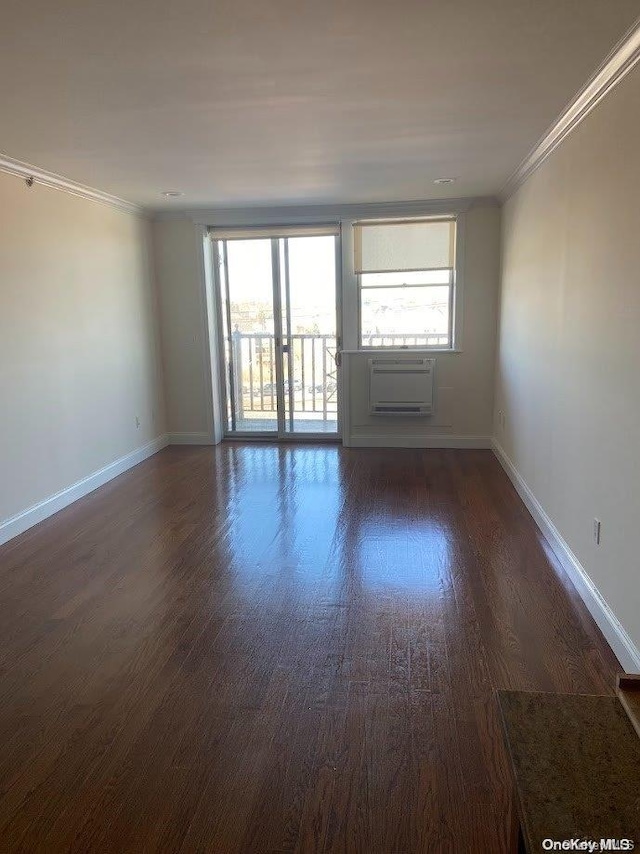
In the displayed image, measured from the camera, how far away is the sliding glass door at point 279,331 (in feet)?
18.8

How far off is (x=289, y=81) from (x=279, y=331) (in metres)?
3.58

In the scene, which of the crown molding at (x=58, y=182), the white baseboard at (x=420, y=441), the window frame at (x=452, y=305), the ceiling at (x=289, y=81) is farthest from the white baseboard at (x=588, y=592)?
the crown molding at (x=58, y=182)

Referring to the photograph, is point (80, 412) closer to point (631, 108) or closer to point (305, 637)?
point (305, 637)

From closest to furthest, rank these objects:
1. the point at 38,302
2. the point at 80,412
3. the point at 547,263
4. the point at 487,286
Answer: the point at 547,263 → the point at 38,302 → the point at 80,412 → the point at 487,286

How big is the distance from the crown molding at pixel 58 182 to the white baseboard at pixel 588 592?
390 cm

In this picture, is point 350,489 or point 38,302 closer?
point 38,302

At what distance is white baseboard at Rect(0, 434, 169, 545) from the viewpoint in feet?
12.0

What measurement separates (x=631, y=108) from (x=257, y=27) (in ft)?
4.67

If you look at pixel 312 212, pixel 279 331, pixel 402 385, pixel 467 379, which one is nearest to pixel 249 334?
pixel 279 331

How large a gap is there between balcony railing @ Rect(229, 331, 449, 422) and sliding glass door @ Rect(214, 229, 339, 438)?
1 centimetres

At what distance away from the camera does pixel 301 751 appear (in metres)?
1.84

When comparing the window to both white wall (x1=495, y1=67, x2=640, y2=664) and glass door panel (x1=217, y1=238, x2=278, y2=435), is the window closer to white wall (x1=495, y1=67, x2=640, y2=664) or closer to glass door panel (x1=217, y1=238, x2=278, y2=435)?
glass door panel (x1=217, y1=238, x2=278, y2=435)

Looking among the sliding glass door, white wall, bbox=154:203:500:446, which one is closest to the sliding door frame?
the sliding glass door

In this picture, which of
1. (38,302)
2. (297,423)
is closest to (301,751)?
(38,302)
